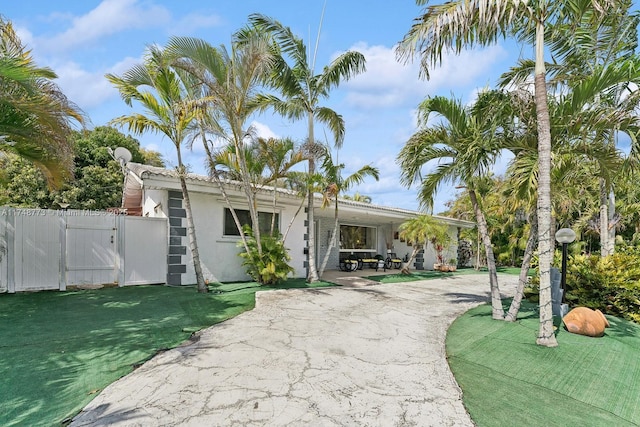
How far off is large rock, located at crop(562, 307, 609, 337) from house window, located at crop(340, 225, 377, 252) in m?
12.3

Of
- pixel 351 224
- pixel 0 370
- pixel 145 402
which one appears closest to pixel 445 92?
pixel 145 402

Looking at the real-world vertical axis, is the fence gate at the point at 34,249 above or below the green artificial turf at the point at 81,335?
above

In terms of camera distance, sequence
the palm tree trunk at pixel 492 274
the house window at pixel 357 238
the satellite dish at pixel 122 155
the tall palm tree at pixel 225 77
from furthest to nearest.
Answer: the house window at pixel 357 238 < the satellite dish at pixel 122 155 < the tall palm tree at pixel 225 77 < the palm tree trunk at pixel 492 274

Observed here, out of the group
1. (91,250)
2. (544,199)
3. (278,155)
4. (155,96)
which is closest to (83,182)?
(91,250)

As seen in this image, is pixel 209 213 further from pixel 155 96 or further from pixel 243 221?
pixel 155 96

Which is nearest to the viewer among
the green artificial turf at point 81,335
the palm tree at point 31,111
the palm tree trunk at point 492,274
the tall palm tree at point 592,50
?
the green artificial turf at point 81,335

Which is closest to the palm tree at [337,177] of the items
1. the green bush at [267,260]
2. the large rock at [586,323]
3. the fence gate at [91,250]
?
the green bush at [267,260]

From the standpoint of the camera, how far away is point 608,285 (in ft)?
28.1

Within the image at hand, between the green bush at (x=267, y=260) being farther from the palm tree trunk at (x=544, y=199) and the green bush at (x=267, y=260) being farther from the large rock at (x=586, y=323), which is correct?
the large rock at (x=586, y=323)

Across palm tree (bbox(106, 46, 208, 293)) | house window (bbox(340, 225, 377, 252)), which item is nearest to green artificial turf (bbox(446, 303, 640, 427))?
palm tree (bbox(106, 46, 208, 293))

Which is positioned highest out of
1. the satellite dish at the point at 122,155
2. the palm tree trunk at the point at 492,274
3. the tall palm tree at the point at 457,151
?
the satellite dish at the point at 122,155

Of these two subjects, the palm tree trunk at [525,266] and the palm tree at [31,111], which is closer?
the palm tree at [31,111]

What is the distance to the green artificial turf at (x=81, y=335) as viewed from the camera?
351cm

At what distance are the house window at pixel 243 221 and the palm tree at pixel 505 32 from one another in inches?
299
